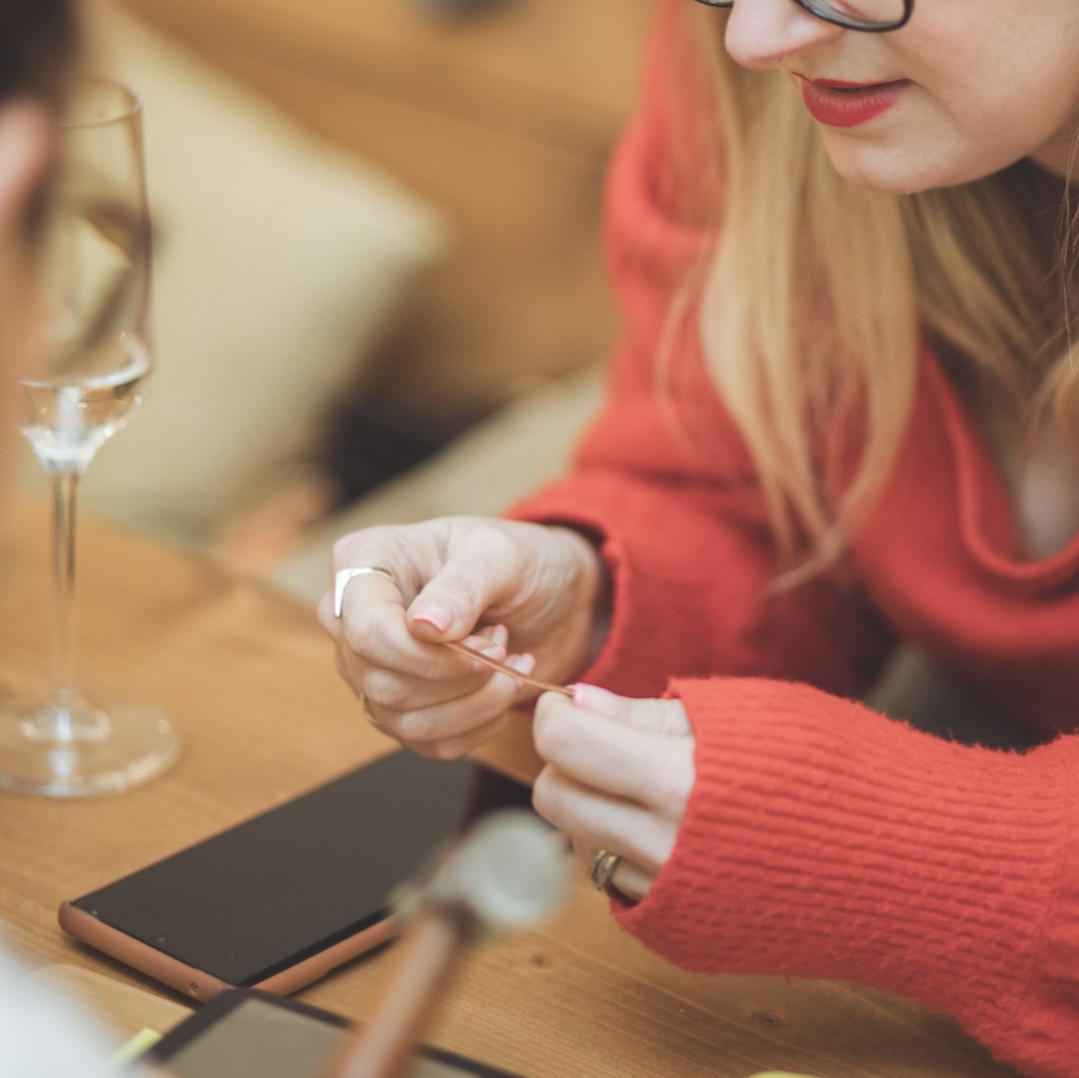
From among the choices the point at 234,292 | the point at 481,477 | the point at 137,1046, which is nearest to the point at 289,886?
the point at 137,1046

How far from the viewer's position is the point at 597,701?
0.58m

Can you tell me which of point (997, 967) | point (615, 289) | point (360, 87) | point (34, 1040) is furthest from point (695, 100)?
point (360, 87)

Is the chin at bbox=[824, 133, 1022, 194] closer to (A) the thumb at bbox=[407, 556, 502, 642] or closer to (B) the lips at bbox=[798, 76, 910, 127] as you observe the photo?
(B) the lips at bbox=[798, 76, 910, 127]

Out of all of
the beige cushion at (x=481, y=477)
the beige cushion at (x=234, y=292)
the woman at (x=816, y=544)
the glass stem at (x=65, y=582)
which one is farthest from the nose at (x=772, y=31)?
the beige cushion at (x=234, y=292)

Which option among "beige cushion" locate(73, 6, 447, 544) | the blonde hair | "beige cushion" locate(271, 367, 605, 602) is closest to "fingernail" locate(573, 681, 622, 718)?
the blonde hair

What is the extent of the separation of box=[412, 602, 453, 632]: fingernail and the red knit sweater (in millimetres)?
105

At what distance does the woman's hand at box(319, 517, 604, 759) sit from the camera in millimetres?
656

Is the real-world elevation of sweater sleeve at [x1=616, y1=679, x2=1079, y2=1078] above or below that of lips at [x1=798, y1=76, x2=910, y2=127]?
below

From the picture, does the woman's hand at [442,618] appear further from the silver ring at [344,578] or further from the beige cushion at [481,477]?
the beige cushion at [481,477]

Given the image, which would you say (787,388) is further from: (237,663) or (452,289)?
(452,289)

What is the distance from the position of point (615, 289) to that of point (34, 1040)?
70cm

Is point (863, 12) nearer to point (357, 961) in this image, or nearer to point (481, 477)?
point (357, 961)

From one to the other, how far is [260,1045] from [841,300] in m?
0.58

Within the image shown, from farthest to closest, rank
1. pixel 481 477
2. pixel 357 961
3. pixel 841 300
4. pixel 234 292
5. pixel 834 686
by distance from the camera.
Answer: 1. pixel 234 292
2. pixel 481 477
3. pixel 834 686
4. pixel 841 300
5. pixel 357 961
